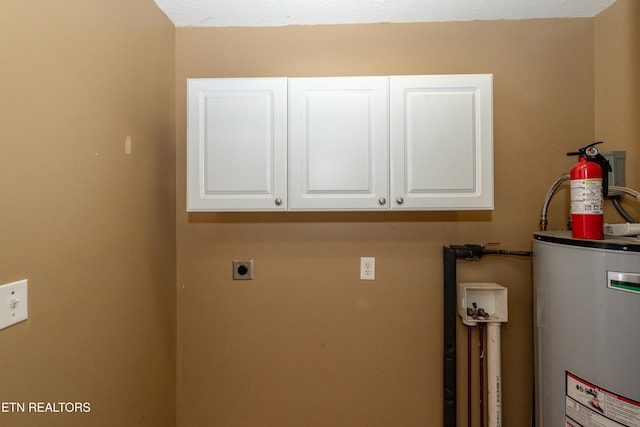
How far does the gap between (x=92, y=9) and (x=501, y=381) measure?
7.66 ft

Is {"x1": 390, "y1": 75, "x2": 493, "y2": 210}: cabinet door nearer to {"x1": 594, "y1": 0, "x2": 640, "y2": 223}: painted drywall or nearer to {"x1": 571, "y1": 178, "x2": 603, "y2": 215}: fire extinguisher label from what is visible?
{"x1": 571, "y1": 178, "x2": 603, "y2": 215}: fire extinguisher label

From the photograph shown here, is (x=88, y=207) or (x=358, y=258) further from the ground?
(x=88, y=207)

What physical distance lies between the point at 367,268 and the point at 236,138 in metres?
0.90

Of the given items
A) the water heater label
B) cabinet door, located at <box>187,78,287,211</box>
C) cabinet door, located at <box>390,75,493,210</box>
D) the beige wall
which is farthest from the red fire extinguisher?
the beige wall

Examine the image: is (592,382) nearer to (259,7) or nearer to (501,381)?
(501,381)

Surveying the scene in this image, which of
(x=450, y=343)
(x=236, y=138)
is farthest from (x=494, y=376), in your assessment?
(x=236, y=138)

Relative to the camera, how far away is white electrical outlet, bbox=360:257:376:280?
1353 millimetres

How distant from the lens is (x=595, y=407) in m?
0.85

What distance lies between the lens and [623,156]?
1.18 metres

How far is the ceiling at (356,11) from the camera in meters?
1.22

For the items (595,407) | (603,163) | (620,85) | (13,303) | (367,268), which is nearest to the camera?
(13,303)

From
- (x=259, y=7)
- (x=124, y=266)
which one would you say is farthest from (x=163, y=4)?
(x=124, y=266)

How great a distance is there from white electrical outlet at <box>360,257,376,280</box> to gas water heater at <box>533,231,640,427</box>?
2.24ft

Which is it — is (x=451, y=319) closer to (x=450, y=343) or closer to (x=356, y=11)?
(x=450, y=343)
